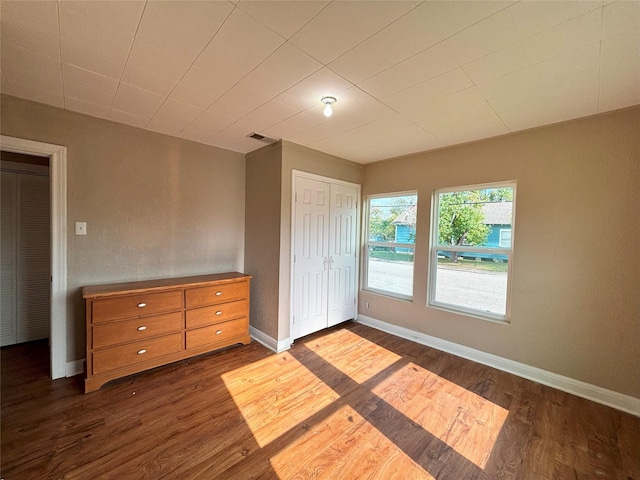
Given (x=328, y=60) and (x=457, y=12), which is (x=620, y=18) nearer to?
(x=457, y=12)

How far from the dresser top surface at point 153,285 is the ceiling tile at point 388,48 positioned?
236 centimetres

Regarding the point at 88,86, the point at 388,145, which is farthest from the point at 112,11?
the point at 388,145

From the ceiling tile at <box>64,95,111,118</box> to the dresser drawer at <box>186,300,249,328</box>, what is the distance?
2.05 m

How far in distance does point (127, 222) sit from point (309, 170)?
209cm

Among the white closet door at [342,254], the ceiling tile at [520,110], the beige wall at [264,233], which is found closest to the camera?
the ceiling tile at [520,110]

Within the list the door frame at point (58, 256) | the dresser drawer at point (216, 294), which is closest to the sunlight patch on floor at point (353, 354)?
the dresser drawer at point (216, 294)

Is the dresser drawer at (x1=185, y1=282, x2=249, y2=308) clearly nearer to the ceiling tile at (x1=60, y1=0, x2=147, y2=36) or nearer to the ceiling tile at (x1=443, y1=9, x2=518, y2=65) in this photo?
the ceiling tile at (x1=60, y1=0, x2=147, y2=36)

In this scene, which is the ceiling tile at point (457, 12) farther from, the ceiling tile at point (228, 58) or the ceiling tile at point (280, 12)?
the ceiling tile at point (228, 58)

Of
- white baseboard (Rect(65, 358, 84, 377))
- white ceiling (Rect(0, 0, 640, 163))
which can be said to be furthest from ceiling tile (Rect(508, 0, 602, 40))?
white baseboard (Rect(65, 358, 84, 377))

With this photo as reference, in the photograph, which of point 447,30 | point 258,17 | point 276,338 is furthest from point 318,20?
point 276,338

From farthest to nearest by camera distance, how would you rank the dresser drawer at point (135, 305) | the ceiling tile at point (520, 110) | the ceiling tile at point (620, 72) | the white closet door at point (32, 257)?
the white closet door at point (32, 257) < the dresser drawer at point (135, 305) < the ceiling tile at point (520, 110) < the ceiling tile at point (620, 72)

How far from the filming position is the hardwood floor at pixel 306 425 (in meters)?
1.56

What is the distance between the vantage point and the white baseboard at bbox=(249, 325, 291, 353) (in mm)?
3049

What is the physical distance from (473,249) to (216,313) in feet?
9.87
